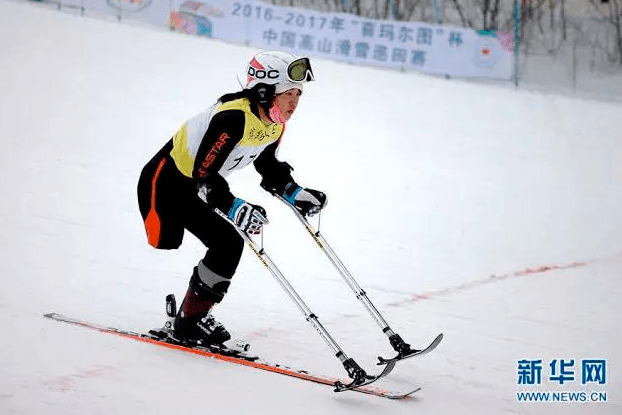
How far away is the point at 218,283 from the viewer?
494 cm

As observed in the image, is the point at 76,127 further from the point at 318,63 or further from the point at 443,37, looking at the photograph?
the point at 443,37

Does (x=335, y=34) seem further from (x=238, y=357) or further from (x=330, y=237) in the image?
(x=238, y=357)

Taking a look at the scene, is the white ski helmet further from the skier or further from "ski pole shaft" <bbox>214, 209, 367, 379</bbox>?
"ski pole shaft" <bbox>214, 209, 367, 379</bbox>

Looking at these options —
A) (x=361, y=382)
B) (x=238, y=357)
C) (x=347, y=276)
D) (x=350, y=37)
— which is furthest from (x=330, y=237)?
(x=350, y=37)

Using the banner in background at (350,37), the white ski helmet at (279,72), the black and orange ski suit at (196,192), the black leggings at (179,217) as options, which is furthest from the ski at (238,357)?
the banner in background at (350,37)

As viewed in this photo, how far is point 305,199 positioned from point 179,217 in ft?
2.04

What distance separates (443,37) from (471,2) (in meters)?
1.69

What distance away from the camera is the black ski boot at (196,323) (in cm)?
503

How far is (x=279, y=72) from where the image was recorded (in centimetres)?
469

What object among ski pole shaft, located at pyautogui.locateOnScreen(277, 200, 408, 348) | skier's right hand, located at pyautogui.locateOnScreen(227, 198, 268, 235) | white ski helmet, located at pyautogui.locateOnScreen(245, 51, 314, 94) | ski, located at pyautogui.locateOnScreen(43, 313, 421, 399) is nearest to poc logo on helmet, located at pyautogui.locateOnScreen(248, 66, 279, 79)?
white ski helmet, located at pyautogui.locateOnScreen(245, 51, 314, 94)

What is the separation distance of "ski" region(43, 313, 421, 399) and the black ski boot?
5 centimetres

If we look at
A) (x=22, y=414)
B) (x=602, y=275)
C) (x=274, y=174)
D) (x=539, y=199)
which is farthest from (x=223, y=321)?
(x=539, y=199)

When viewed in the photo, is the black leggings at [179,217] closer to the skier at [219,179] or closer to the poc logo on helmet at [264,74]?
the skier at [219,179]

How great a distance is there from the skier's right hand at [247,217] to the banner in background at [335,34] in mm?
9554
